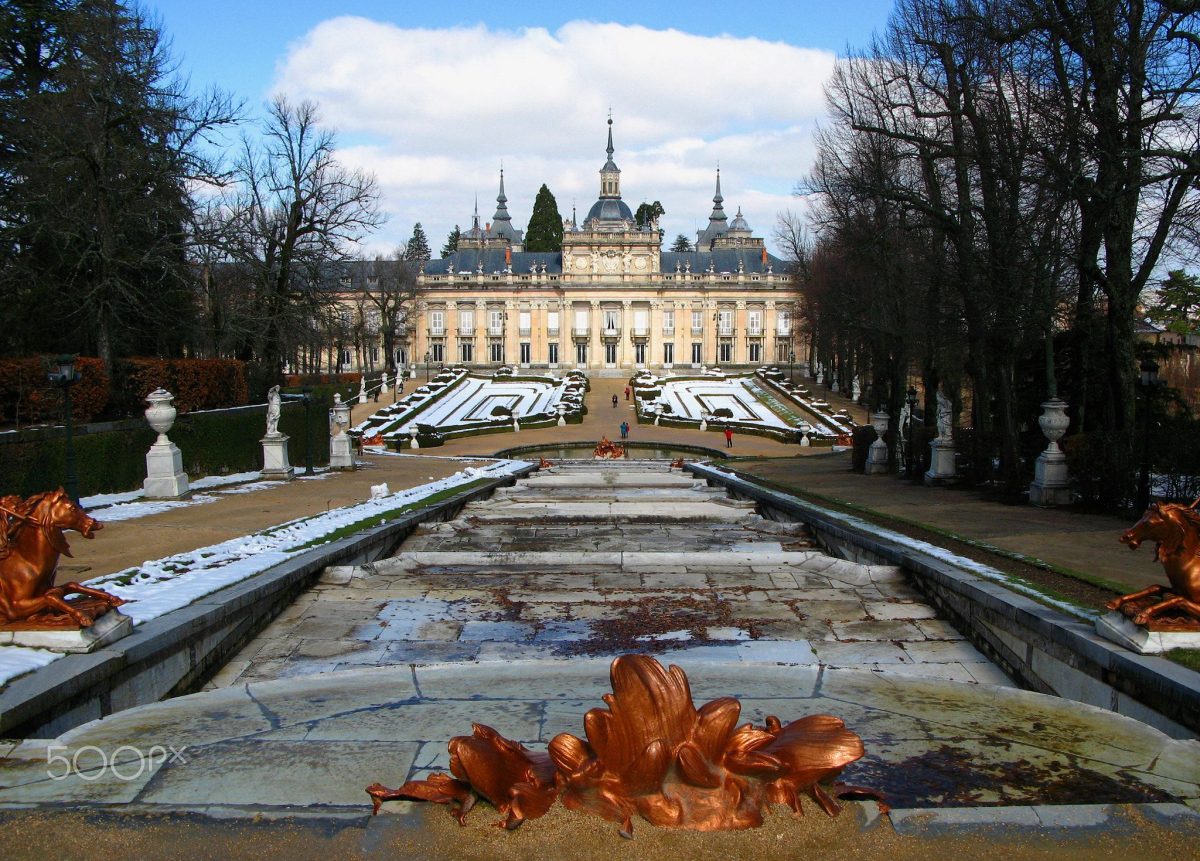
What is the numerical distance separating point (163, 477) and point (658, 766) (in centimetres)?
1313

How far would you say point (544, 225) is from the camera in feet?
306

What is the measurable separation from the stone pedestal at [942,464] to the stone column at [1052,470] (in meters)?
3.58

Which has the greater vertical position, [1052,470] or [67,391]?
[67,391]

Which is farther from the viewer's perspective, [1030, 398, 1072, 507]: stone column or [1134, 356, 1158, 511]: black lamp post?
[1030, 398, 1072, 507]: stone column

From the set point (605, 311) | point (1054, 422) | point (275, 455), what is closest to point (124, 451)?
point (275, 455)

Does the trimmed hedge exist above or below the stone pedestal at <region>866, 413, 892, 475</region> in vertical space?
above

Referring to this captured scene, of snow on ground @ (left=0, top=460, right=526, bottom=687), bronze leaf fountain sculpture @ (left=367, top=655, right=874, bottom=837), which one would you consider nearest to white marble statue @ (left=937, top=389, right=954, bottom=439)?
snow on ground @ (left=0, top=460, right=526, bottom=687)

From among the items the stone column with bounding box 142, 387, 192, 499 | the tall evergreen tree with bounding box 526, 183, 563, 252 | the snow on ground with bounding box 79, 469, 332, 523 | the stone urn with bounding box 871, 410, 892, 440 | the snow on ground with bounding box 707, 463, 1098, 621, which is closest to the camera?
the snow on ground with bounding box 707, 463, 1098, 621

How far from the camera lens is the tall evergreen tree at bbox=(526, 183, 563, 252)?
92.6 meters

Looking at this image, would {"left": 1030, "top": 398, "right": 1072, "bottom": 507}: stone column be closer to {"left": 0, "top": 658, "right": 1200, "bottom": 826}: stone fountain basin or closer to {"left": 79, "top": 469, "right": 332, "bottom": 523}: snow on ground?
{"left": 0, "top": 658, "right": 1200, "bottom": 826}: stone fountain basin

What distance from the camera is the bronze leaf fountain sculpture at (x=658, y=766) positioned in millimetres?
2928

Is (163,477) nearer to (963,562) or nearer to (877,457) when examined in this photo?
(963,562)

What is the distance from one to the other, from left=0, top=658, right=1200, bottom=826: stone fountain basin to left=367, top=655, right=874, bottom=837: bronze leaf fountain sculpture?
549 mm

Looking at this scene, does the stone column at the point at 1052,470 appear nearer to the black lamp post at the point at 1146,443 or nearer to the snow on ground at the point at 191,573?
the black lamp post at the point at 1146,443
